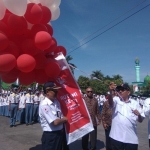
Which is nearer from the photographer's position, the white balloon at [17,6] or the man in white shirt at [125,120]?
the white balloon at [17,6]

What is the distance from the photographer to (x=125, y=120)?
360 cm

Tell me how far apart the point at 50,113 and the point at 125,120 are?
51.0 inches

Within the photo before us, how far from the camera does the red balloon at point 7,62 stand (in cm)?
310

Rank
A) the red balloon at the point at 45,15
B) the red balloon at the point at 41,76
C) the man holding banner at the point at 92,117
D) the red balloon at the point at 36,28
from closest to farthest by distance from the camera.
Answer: the red balloon at the point at 36,28, the red balloon at the point at 45,15, the red balloon at the point at 41,76, the man holding banner at the point at 92,117

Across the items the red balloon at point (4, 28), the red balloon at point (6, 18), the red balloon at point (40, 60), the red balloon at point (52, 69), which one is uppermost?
the red balloon at point (6, 18)

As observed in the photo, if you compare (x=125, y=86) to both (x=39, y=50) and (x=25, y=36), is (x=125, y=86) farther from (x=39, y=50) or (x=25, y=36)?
(x=25, y=36)

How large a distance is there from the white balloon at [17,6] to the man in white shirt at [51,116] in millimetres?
1178

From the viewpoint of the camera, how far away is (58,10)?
4.12 m

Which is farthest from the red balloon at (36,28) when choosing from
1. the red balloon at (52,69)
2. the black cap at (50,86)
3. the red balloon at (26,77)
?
the black cap at (50,86)

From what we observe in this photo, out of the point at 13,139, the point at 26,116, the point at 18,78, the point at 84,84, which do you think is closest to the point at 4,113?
the point at 26,116

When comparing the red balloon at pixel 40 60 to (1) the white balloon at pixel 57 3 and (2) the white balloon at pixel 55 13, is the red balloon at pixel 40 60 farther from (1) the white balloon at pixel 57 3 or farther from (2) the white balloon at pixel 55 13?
(1) the white balloon at pixel 57 3

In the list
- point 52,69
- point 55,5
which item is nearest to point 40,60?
point 52,69

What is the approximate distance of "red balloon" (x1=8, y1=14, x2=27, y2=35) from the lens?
3.18 meters

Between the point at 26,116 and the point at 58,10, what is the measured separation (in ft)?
22.5
